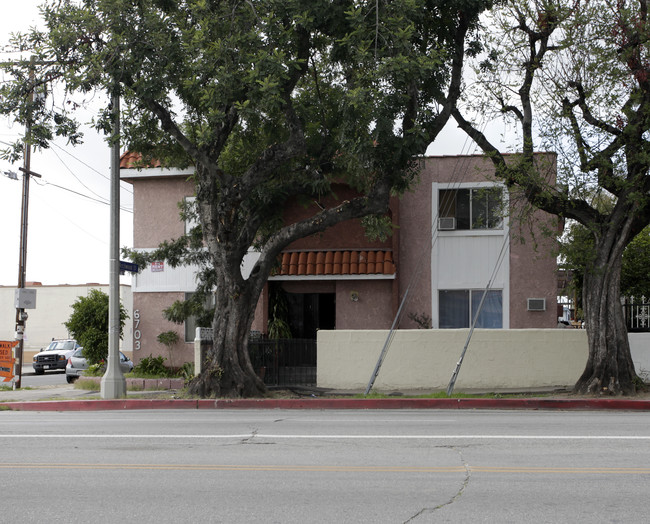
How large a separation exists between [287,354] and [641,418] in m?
8.94

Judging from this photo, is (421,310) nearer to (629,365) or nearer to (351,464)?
(629,365)

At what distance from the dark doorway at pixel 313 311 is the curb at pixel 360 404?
655 cm

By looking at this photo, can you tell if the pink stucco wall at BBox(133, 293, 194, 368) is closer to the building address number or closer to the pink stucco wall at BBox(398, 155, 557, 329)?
the building address number

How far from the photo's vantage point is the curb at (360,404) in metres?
15.1

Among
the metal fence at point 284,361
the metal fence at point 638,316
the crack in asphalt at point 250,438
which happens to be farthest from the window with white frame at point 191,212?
the metal fence at point 638,316

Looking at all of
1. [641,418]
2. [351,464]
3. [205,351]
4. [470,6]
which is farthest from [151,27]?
[641,418]

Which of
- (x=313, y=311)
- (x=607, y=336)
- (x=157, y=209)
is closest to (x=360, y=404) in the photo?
(x=607, y=336)

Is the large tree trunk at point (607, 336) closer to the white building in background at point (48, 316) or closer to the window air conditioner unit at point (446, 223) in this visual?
the window air conditioner unit at point (446, 223)

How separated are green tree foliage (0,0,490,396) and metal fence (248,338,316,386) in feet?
6.98

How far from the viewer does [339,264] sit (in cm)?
2112

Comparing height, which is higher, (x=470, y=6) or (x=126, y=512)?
(x=470, y=6)

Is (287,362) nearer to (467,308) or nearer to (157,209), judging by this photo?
(467,308)

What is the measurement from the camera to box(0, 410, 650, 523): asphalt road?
246 inches

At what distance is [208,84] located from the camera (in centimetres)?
1481
